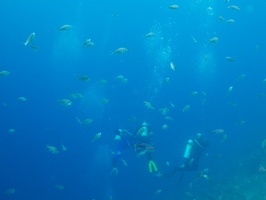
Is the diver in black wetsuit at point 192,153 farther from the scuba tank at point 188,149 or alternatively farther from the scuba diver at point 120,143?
the scuba diver at point 120,143

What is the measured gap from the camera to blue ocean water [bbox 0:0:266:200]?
2225 centimetres

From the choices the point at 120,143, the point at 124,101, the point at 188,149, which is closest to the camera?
the point at 120,143

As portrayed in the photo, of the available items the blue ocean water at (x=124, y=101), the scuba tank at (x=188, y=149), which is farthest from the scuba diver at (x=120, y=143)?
the scuba tank at (x=188, y=149)

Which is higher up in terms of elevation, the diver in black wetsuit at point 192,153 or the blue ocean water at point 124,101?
the diver in black wetsuit at point 192,153

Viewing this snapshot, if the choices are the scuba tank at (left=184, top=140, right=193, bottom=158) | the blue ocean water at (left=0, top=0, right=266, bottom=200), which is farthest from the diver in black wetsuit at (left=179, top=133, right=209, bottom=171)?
the blue ocean water at (left=0, top=0, right=266, bottom=200)

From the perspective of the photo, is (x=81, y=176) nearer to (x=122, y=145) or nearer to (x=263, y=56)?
(x=122, y=145)

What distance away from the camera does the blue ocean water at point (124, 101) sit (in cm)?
2225

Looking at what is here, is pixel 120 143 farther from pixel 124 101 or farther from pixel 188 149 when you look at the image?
pixel 124 101

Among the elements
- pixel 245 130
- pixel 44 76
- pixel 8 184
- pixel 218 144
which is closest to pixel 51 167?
pixel 8 184

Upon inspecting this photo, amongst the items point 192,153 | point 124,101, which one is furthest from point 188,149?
point 124,101

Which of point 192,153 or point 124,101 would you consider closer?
point 192,153

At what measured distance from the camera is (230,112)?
34.8 m

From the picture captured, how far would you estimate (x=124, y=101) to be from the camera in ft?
135

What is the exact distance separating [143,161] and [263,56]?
44791mm
